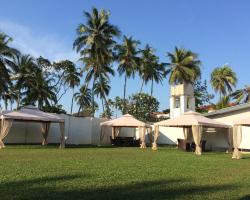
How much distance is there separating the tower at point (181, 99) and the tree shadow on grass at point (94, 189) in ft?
86.6

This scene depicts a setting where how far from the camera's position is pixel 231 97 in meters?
46.7

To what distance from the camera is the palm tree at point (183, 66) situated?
41625 millimetres

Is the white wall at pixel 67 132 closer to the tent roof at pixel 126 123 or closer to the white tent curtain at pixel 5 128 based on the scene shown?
the tent roof at pixel 126 123

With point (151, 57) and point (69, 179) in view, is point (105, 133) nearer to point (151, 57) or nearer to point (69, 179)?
point (151, 57)

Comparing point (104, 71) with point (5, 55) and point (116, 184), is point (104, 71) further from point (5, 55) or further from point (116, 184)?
point (116, 184)

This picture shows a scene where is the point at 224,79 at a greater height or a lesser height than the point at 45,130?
greater

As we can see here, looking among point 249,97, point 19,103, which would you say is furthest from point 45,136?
point 249,97

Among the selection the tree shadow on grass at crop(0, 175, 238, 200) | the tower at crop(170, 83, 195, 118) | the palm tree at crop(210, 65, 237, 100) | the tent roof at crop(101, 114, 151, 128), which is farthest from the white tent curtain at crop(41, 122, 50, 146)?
the palm tree at crop(210, 65, 237, 100)

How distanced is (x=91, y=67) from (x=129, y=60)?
507 cm

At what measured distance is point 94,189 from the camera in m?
7.79

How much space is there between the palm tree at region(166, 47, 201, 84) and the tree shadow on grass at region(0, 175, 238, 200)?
33.0 meters

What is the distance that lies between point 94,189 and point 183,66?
1397 inches

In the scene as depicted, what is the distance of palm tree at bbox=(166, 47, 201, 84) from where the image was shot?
41625 millimetres

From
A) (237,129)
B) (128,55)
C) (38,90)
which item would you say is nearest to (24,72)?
(38,90)
